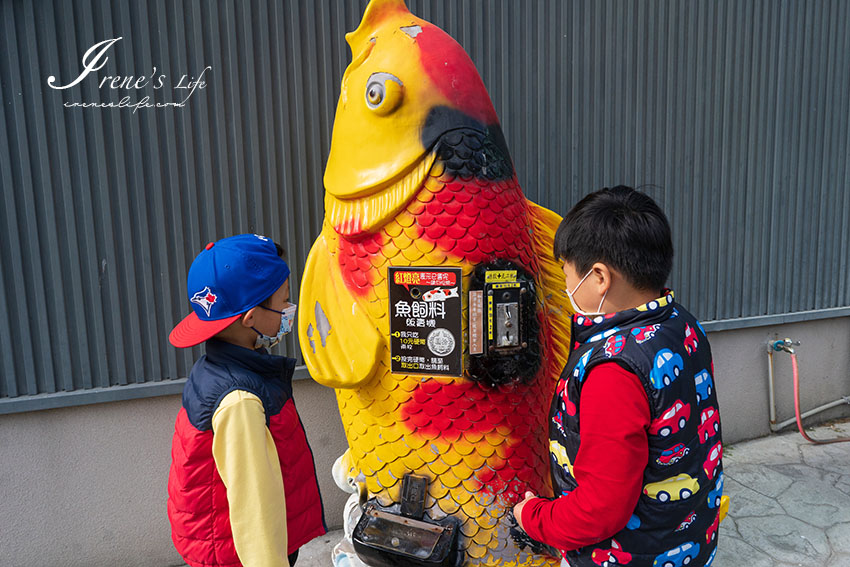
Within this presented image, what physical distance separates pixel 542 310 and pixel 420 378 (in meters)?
0.46

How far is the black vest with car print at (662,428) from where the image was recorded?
3.94 ft

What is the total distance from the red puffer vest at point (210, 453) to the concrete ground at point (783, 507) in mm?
1471

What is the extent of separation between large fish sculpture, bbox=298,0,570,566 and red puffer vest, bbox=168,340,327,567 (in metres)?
0.30

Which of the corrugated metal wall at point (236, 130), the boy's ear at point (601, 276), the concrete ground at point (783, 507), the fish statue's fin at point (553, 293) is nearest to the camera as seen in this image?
the boy's ear at point (601, 276)

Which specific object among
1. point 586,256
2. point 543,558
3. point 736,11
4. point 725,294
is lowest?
point 543,558

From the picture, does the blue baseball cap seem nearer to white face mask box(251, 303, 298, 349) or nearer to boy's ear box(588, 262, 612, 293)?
white face mask box(251, 303, 298, 349)

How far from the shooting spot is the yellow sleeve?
1.38 metres

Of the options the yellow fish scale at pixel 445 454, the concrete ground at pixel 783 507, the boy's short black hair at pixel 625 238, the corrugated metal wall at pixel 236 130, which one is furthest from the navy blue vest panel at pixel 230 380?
the concrete ground at pixel 783 507

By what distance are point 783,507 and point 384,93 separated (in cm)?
320

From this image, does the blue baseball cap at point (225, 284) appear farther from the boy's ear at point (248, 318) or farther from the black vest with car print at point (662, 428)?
the black vest with car print at point (662, 428)

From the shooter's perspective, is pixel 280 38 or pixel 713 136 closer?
pixel 280 38

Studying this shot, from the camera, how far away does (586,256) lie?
1301 mm

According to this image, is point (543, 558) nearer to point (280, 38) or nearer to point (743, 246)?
point (280, 38)

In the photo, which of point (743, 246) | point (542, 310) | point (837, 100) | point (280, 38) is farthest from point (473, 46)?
point (837, 100)
